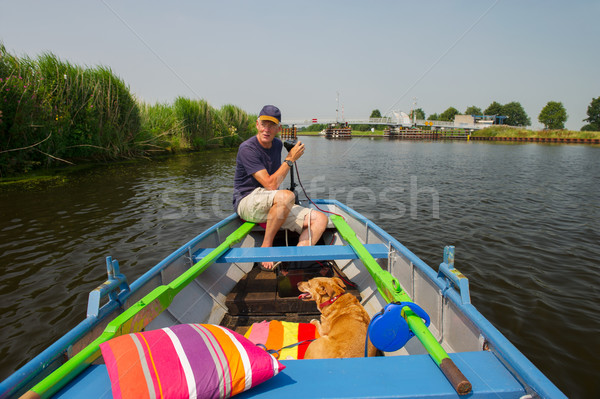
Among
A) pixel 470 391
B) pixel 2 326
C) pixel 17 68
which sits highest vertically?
pixel 17 68

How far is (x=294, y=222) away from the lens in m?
4.42

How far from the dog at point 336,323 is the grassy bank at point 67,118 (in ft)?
48.0

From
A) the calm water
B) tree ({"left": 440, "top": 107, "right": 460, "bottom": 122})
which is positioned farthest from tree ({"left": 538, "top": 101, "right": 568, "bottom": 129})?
the calm water

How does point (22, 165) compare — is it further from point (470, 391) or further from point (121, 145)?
point (470, 391)

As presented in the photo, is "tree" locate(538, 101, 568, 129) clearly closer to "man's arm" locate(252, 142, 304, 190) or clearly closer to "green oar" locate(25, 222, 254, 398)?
"man's arm" locate(252, 142, 304, 190)

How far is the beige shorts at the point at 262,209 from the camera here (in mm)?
4301

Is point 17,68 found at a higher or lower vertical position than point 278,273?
higher

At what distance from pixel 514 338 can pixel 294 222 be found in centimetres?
323

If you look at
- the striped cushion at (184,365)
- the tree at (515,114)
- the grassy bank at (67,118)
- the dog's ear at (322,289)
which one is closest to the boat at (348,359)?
the striped cushion at (184,365)

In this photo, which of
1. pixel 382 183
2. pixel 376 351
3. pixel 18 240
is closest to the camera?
pixel 376 351

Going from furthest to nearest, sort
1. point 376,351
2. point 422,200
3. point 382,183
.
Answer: point 382,183 → point 422,200 → point 376,351

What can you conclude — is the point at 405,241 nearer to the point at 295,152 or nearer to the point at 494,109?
the point at 295,152

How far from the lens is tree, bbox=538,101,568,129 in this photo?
296ft

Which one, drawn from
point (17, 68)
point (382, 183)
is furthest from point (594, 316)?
point (17, 68)
